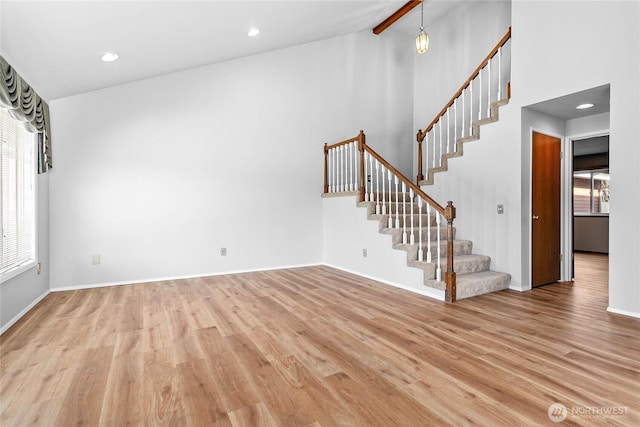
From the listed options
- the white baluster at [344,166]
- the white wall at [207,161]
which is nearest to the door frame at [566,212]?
the white wall at [207,161]

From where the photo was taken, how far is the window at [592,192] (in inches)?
315

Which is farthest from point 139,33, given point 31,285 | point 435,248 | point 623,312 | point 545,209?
point 623,312

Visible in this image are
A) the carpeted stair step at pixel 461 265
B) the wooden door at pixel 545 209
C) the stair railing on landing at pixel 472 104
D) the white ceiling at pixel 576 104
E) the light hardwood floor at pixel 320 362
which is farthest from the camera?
the stair railing on landing at pixel 472 104

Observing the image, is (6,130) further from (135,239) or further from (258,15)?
(258,15)

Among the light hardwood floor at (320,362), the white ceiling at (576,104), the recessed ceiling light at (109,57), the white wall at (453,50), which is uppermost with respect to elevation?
the white wall at (453,50)

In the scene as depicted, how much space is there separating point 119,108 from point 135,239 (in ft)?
6.06

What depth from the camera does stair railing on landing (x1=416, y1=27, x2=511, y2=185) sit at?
4.79 meters

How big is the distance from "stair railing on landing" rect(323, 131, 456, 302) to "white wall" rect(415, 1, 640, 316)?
Result: 0.80 m

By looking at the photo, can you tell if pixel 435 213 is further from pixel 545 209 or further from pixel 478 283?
pixel 545 209

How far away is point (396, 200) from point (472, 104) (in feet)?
8.26

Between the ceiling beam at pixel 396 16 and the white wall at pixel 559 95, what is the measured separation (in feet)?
6.83

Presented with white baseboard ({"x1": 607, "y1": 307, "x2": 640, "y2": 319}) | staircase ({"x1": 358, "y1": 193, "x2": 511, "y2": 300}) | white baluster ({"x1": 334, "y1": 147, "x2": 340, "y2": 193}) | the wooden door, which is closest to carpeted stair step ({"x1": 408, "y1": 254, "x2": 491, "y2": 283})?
staircase ({"x1": 358, "y1": 193, "x2": 511, "y2": 300})

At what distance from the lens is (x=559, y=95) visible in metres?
3.63

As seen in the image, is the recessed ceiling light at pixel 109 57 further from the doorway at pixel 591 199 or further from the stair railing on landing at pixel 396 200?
the doorway at pixel 591 199
